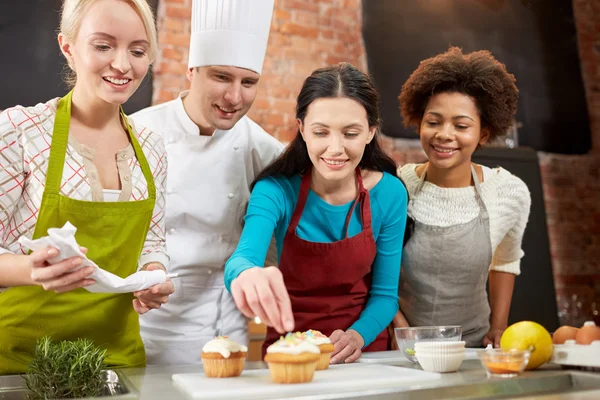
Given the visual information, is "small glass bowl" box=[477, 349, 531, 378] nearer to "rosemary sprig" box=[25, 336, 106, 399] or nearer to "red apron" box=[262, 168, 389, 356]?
"red apron" box=[262, 168, 389, 356]

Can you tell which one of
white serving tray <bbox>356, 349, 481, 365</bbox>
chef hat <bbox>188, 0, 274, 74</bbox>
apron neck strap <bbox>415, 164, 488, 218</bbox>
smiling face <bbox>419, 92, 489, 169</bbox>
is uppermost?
chef hat <bbox>188, 0, 274, 74</bbox>

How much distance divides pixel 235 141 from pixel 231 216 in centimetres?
26

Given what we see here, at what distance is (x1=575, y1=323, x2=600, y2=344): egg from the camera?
142 cm

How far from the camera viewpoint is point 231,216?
2.11 meters

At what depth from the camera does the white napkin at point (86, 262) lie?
3.80ft

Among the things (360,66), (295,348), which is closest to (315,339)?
(295,348)

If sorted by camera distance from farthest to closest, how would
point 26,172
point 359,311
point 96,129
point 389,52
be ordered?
point 389,52 < point 359,311 < point 96,129 < point 26,172

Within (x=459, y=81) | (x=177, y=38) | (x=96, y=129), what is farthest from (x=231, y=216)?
(x=177, y=38)

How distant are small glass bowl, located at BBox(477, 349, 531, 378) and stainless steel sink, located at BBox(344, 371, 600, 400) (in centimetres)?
3

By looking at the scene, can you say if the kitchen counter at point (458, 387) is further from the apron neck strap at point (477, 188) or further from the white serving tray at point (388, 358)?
the apron neck strap at point (477, 188)

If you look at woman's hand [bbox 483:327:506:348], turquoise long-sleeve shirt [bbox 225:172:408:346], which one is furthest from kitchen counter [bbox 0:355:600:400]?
woman's hand [bbox 483:327:506:348]

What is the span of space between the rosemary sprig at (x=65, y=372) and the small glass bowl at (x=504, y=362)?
79 cm

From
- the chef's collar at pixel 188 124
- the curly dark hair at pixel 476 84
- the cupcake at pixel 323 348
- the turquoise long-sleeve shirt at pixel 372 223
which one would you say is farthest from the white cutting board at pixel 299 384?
the curly dark hair at pixel 476 84

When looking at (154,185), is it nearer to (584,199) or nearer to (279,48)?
(279,48)
